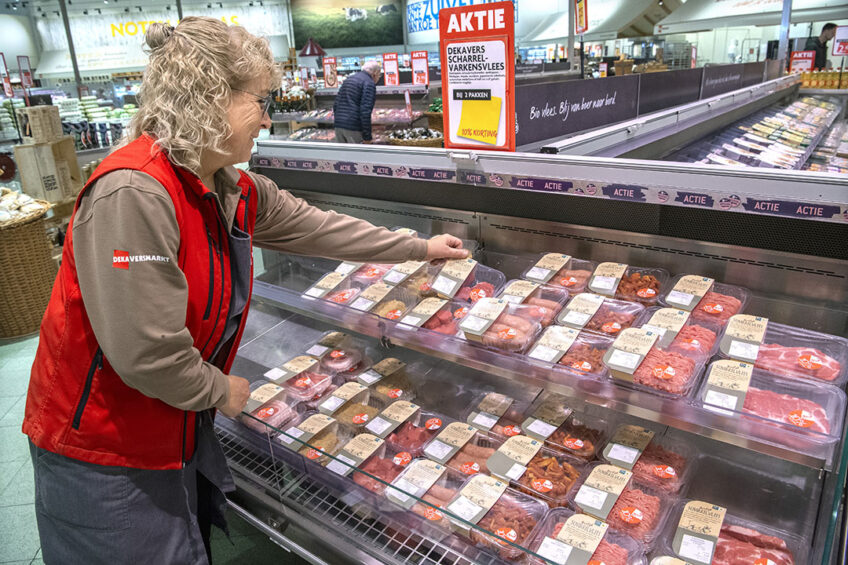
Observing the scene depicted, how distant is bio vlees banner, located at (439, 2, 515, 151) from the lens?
6.12ft

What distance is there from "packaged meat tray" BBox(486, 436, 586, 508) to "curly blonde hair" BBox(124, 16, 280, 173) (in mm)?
1243

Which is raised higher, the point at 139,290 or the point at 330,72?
the point at 330,72

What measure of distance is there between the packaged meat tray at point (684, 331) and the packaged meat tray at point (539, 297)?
0.95ft

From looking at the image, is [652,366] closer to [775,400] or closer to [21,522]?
[775,400]

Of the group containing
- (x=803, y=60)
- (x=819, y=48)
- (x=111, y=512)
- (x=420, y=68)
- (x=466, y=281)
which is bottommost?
(x=111, y=512)

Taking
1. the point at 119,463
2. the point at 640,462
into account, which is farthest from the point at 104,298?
the point at 640,462

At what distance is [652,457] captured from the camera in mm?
1839

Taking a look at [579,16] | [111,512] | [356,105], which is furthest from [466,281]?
[356,105]

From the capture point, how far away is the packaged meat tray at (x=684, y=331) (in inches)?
65.9

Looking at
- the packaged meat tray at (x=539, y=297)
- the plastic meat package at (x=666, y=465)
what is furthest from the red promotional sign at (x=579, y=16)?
the plastic meat package at (x=666, y=465)

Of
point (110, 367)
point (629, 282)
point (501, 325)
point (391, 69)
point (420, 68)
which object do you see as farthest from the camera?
point (391, 69)

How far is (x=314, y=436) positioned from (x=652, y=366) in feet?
3.83

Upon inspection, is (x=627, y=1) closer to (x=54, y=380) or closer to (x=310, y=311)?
(x=310, y=311)

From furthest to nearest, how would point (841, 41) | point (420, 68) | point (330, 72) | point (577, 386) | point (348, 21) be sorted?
point (348, 21) → point (330, 72) → point (420, 68) → point (841, 41) → point (577, 386)
